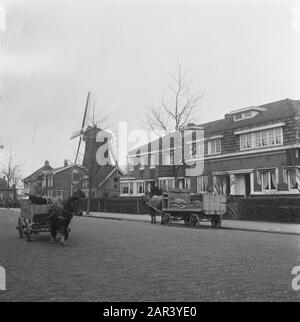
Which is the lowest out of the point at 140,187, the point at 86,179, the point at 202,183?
the point at 202,183

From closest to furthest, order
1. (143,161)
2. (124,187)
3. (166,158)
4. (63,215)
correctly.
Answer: (63,215) → (166,158) → (143,161) → (124,187)

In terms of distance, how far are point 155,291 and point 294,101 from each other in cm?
3091

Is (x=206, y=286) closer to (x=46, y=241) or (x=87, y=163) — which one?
(x=46, y=241)

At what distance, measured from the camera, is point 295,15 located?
25.3 ft

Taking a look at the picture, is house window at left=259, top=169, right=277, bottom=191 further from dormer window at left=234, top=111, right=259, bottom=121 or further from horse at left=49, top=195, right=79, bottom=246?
horse at left=49, top=195, right=79, bottom=246

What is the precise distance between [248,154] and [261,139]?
1.64m

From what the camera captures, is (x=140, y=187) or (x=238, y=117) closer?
(x=238, y=117)

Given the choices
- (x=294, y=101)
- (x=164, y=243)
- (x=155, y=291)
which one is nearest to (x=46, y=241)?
(x=164, y=243)

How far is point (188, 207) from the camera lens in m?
22.0

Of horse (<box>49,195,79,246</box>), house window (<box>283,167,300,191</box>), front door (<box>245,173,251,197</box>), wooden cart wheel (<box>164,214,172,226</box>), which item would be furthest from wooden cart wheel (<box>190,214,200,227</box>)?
front door (<box>245,173,251,197</box>)

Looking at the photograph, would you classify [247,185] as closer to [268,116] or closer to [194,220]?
[268,116]

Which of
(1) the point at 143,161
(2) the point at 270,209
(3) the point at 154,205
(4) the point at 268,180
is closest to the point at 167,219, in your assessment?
(3) the point at 154,205

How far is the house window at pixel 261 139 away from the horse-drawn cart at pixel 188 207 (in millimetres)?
11101

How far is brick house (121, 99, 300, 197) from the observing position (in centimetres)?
3075
